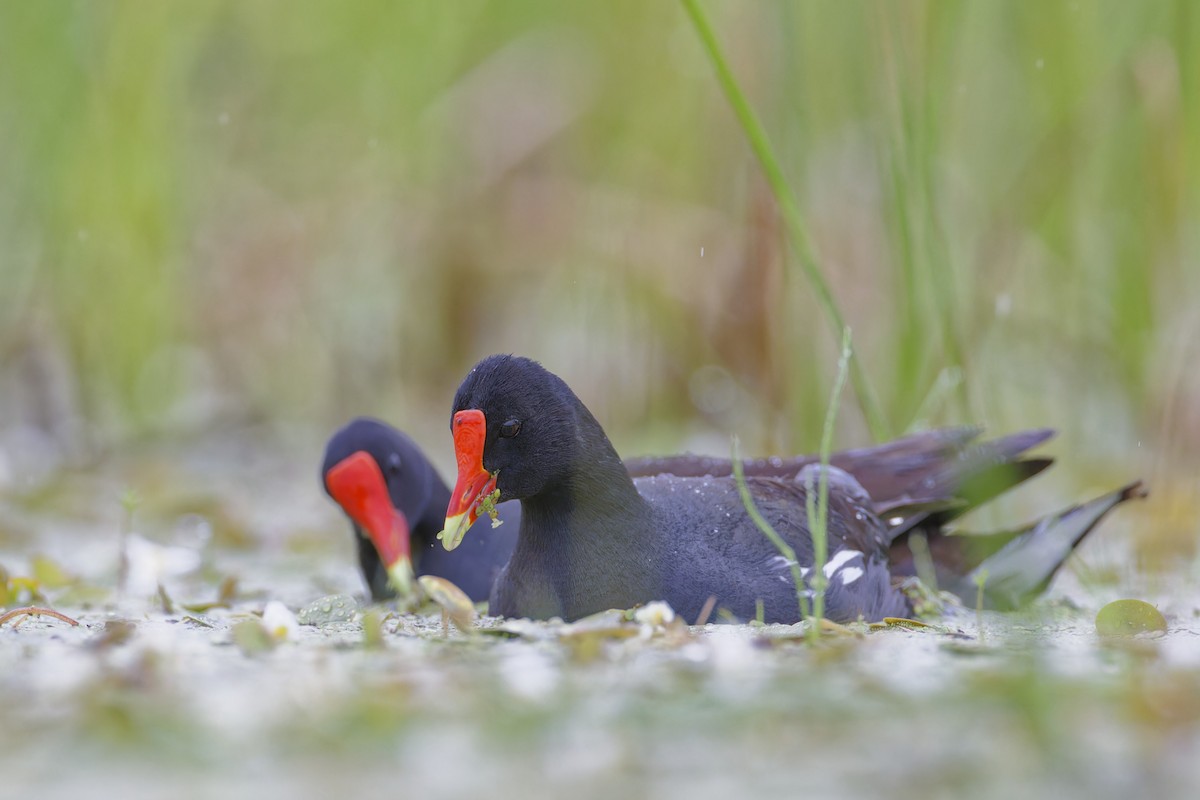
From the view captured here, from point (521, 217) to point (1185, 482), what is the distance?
316 cm

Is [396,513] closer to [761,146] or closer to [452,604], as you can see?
[452,604]

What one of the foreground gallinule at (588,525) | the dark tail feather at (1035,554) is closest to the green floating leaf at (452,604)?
the foreground gallinule at (588,525)

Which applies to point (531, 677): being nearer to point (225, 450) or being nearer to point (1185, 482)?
point (1185, 482)

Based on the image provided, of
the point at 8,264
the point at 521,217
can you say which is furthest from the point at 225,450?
the point at 521,217

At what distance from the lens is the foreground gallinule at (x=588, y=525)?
3117mm

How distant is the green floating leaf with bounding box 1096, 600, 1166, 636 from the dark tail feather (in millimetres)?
666

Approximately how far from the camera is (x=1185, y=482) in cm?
529

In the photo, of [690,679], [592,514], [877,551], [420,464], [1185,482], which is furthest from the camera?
[1185,482]

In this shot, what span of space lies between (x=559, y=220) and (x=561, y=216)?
0.07 feet

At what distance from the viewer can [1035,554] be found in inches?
150

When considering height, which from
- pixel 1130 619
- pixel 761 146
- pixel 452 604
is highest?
pixel 761 146

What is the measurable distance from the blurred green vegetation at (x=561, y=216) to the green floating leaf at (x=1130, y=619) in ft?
5.82

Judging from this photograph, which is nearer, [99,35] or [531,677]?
[531,677]

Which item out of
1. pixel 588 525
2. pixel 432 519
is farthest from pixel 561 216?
pixel 588 525
